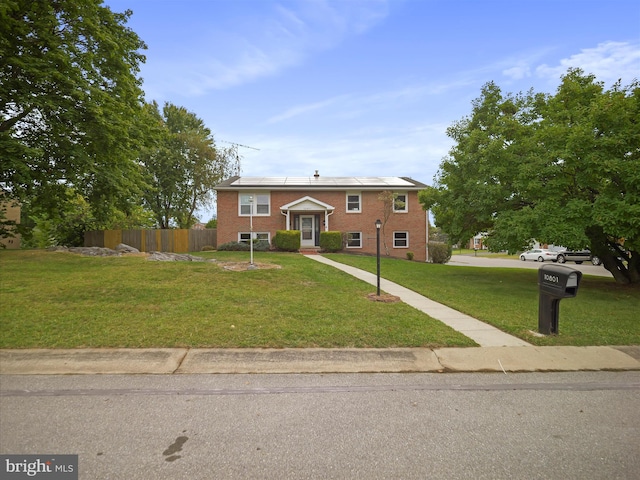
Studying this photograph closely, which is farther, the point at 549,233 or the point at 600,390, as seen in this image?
the point at 549,233

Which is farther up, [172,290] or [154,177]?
[154,177]

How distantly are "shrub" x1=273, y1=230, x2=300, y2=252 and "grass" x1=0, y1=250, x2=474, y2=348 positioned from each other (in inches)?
425

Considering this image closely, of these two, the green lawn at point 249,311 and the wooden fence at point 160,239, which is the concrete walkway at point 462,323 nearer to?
the green lawn at point 249,311

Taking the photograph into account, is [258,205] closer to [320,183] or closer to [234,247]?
[234,247]

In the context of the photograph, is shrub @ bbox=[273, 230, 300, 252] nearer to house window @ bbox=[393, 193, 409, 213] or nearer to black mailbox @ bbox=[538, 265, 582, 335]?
house window @ bbox=[393, 193, 409, 213]

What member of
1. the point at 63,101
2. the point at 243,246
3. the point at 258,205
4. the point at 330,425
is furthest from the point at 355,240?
the point at 330,425

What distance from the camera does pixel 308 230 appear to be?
24594 millimetres

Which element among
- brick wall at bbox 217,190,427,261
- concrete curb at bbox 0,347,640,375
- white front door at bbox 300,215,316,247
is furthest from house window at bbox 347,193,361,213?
concrete curb at bbox 0,347,640,375

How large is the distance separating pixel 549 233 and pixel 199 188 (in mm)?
32976

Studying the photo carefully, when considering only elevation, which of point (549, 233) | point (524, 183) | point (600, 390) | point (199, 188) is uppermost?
point (199, 188)

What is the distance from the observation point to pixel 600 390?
149 inches

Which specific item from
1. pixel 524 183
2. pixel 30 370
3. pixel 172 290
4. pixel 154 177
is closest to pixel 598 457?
pixel 30 370

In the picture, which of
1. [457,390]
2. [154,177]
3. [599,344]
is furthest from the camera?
Answer: [154,177]

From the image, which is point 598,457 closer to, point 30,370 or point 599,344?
point 599,344
